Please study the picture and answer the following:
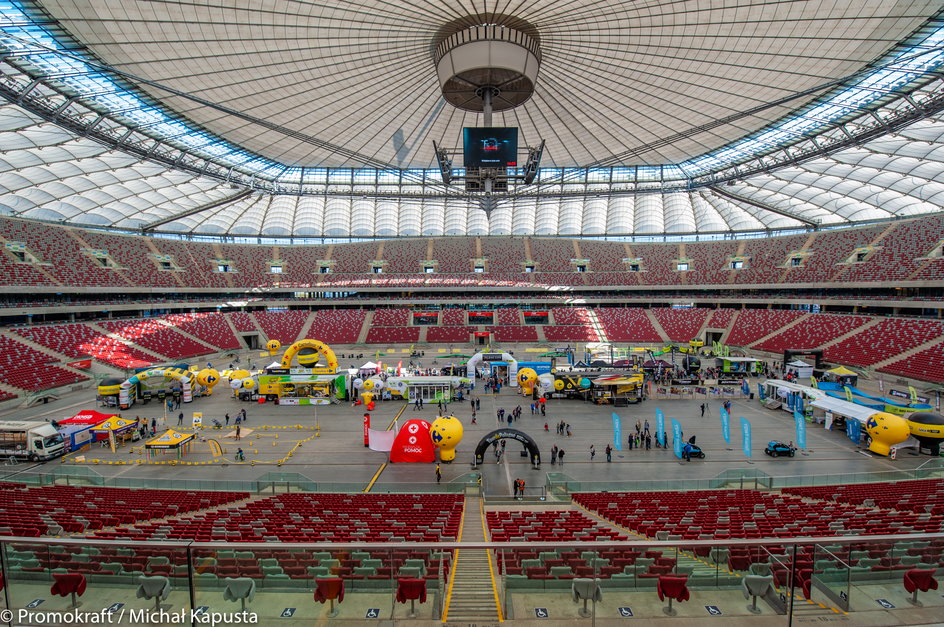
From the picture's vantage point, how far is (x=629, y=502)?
712 inches

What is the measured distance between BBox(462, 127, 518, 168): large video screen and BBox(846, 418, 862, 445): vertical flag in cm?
2931

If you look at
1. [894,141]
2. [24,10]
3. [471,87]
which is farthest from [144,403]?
[894,141]

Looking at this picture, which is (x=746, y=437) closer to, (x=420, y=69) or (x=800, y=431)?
(x=800, y=431)

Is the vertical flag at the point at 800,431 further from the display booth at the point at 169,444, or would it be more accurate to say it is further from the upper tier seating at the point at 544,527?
the display booth at the point at 169,444

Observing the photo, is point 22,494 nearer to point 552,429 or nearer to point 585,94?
point 552,429

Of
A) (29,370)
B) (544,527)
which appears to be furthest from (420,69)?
(29,370)

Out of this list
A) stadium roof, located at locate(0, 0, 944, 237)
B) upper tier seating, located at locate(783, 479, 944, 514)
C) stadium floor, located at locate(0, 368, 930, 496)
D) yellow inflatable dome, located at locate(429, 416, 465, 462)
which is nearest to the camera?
upper tier seating, located at locate(783, 479, 944, 514)

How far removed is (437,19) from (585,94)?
1656cm

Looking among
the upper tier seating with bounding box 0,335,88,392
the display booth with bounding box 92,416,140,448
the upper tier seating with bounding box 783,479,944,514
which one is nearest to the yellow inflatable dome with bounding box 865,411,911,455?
the upper tier seating with bounding box 783,479,944,514

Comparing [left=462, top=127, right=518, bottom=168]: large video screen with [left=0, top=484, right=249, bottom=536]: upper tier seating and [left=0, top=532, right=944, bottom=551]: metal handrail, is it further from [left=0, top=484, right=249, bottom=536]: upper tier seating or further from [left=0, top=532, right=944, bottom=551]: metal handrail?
[left=0, top=532, right=944, bottom=551]: metal handrail

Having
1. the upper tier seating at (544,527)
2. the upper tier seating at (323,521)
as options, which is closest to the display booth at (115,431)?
the upper tier seating at (323,521)

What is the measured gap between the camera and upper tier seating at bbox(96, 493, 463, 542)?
12586mm

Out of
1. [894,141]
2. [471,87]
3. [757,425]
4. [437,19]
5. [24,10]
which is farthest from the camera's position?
[894,141]

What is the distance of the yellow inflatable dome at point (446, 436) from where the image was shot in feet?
82.9
